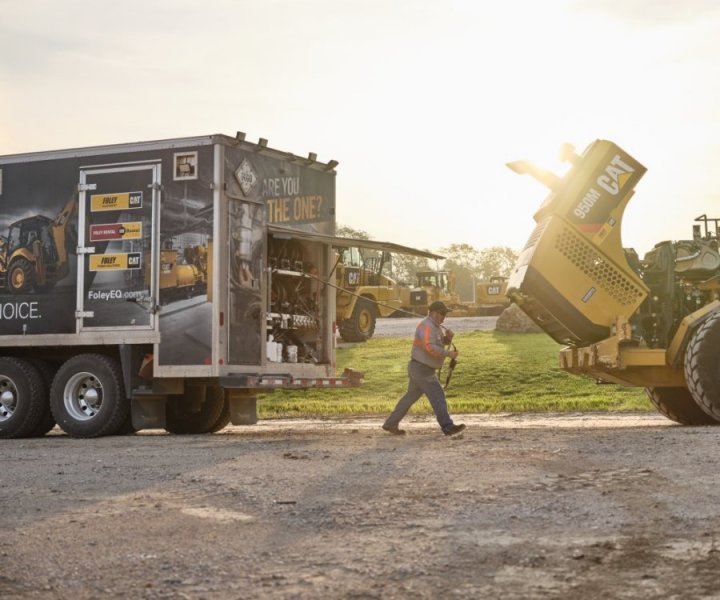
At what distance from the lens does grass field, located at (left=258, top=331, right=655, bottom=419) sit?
22.7 meters

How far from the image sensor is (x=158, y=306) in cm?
1528

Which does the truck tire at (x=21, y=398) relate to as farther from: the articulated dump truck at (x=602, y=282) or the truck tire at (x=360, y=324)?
the truck tire at (x=360, y=324)

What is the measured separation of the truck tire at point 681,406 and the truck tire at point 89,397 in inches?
283

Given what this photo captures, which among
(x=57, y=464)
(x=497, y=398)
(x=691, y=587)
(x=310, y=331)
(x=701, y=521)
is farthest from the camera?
(x=497, y=398)

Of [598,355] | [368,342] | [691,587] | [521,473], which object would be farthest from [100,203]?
[368,342]

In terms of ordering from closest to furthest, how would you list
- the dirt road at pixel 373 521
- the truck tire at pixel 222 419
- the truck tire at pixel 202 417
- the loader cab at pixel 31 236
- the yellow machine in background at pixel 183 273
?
the dirt road at pixel 373 521 < the yellow machine in background at pixel 183 273 < the loader cab at pixel 31 236 < the truck tire at pixel 202 417 < the truck tire at pixel 222 419

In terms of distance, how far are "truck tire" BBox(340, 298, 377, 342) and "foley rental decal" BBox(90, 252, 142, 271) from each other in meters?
21.4

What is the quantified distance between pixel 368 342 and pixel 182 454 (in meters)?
24.8

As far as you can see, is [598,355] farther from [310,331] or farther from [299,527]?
[299,527]

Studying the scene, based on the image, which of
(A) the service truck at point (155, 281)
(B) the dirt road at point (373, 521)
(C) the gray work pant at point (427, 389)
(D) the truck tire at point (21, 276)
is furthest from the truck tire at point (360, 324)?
(B) the dirt road at point (373, 521)

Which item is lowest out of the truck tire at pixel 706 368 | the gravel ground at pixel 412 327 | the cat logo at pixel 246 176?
the truck tire at pixel 706 368

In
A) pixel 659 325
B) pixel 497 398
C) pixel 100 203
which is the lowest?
pixel 497 398

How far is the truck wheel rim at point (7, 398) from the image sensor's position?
1642cm

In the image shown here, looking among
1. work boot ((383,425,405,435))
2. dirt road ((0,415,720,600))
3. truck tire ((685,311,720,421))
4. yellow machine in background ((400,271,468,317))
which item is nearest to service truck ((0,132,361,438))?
work boot ((383,425,405,435))
